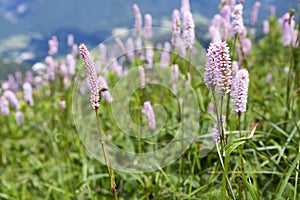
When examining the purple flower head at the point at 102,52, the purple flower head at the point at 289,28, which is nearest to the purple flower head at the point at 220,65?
the purple flower head at the point at 289,28

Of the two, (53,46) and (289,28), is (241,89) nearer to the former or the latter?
(289,28)

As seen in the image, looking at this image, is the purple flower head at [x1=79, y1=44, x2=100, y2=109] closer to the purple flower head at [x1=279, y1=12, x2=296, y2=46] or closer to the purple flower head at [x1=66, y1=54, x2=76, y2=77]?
the purple flower head at [x1=279, y1=12, x2=296, y2=46]

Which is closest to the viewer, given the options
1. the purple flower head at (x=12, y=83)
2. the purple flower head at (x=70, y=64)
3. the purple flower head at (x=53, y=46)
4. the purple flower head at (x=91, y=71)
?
the purple flower head at (x=91, y=71)

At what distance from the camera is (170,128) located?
2.13 m

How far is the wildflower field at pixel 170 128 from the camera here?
1584 millimetres

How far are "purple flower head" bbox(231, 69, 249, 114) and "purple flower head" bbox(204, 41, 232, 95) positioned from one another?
0.10 meters

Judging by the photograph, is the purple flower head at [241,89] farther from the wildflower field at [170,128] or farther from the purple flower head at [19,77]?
the purple flower head at [19,77]

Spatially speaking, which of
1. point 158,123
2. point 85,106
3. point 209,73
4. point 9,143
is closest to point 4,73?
point 9,143

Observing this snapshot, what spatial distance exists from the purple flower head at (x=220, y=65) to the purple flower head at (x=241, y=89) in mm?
98

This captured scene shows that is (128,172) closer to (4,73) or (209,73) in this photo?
(209,73)

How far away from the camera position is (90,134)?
2.67m

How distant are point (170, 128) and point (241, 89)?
1.06 meters

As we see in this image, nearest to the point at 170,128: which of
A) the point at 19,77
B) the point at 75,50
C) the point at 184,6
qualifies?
the point at 184,6

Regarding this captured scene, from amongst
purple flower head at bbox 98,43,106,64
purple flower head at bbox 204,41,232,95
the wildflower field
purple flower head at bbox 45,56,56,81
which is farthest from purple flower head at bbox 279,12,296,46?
purple flower head at bbox 45,56,56,81
